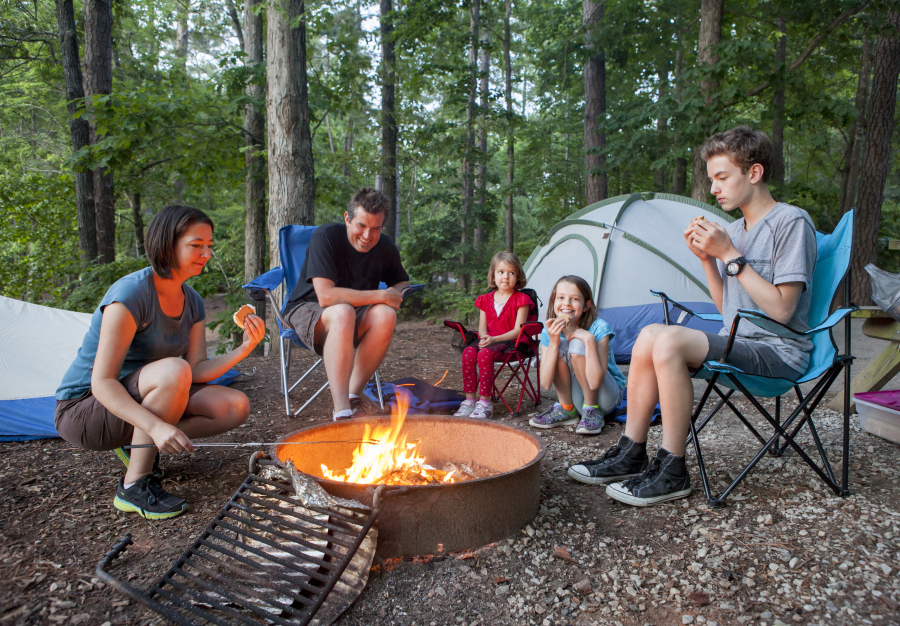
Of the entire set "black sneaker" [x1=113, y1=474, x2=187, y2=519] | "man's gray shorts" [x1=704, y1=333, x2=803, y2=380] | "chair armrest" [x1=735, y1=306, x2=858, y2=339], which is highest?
"chair armrest" [x1=735, y1=306, x2=858, y2=339]

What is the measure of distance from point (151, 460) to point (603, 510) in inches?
64.2

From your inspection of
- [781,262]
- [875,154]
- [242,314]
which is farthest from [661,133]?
[242,314]

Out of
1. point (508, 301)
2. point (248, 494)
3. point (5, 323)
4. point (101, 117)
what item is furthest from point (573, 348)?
point (101, 117)

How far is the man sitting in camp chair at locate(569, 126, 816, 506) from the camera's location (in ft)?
6.30

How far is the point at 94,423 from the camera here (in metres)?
1.88

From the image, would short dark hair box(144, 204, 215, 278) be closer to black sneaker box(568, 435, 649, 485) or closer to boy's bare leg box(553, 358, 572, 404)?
black sneaker box(568, 435, 649, 485)

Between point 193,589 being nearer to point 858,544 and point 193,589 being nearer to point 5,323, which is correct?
point 858,544

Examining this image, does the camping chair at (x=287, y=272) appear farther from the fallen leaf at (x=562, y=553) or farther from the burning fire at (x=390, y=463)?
the fallen leaf at (x=562, y=553)

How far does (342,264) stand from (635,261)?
2673 mm

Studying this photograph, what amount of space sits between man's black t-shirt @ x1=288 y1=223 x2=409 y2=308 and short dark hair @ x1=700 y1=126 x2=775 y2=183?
5.90 ft

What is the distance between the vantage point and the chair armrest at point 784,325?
177 cm

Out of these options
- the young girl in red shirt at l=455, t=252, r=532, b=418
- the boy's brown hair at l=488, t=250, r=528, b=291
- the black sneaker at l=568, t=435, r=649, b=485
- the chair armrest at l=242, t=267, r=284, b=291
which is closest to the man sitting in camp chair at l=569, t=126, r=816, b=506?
the black sneaker at l=568, t=435, r=649, b=485

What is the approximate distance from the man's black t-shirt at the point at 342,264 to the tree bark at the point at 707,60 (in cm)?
435

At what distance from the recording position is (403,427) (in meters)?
2.27
